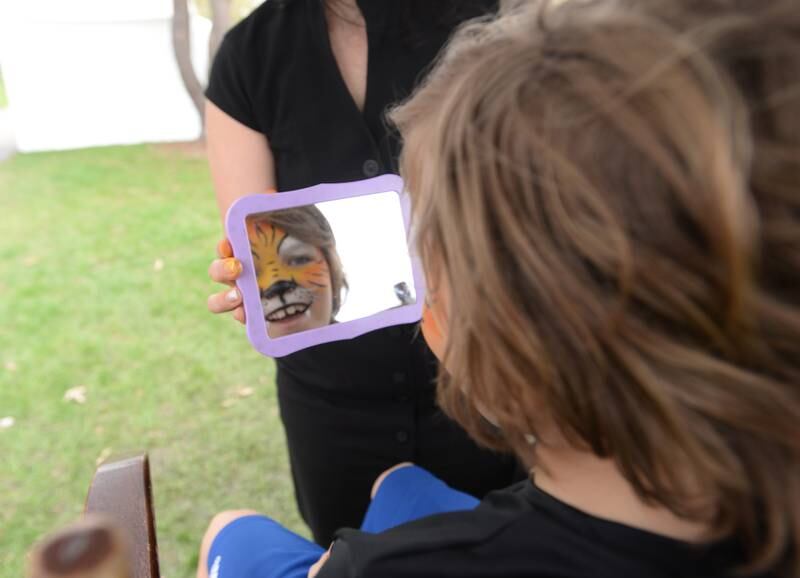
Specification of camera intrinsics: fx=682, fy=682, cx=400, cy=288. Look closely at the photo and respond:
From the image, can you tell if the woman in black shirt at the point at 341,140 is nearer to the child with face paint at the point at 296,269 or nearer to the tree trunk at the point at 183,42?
the child with face paint at the point at 296,269

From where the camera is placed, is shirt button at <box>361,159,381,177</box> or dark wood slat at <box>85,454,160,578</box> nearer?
dark wood slat at <box>85,454,160,578</box>

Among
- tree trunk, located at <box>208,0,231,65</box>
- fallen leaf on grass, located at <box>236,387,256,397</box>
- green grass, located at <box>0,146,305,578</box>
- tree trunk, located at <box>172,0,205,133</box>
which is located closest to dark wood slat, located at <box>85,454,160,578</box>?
green grass, located at <box>0,146,305,578</box>

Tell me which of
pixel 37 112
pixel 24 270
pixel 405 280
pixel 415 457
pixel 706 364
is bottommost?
pixel 415 457

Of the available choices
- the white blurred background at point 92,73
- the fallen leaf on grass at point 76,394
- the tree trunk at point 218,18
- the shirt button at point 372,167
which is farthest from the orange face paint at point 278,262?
the white blurred background at point 92,73

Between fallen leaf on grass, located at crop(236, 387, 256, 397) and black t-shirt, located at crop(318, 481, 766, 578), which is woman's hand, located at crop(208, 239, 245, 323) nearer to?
black t-shirt, located at crop(318, 481, 766, 578)

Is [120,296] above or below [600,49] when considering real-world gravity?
above

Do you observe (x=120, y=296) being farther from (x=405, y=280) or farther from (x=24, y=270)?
(x=405, y=280)

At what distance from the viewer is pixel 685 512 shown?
19.3 inches

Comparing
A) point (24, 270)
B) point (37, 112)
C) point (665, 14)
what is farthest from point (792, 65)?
point (37, 112)

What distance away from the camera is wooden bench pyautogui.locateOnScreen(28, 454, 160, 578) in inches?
10.2

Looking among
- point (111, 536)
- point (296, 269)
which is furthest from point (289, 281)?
point (111, 536)

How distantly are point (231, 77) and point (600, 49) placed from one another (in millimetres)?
675

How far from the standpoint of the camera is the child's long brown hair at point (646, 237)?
1.28ft

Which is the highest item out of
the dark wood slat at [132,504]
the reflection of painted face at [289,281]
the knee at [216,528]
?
the reflection of painted face at [289,281]
